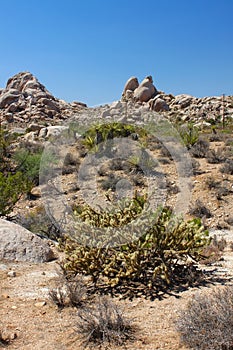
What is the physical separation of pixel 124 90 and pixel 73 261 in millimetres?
47845

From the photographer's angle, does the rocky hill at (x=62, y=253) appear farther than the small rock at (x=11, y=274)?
No

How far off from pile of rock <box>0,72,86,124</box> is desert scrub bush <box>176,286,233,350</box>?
35.9 metres

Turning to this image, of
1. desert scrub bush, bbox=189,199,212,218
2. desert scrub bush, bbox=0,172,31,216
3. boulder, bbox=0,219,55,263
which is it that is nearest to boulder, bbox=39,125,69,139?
desert scrub bush, bbox=0,172,31,216

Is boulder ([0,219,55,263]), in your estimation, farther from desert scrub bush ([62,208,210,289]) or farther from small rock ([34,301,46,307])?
small rock ([34,301,46,307])

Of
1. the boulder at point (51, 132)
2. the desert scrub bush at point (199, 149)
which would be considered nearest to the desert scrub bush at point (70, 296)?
the desert scrub bush at point (199, 149)

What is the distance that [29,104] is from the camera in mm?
44000

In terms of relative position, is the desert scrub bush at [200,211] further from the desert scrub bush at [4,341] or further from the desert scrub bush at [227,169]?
the desert scrub bush at [4,341]

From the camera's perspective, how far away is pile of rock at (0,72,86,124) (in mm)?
40531

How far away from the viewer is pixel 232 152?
46.1 ft

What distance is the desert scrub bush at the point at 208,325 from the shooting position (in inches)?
98.5

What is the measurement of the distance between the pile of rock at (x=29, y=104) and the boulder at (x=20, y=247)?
33005 millimetres

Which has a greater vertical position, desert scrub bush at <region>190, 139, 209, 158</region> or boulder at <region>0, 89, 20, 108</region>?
boulder at <region>0, 89, 20, 108</region>

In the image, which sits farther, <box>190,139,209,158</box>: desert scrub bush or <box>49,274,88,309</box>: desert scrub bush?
<box>190,139,209,158</box>: desert scrub bush

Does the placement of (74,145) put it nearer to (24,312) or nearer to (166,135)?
(166,135)
